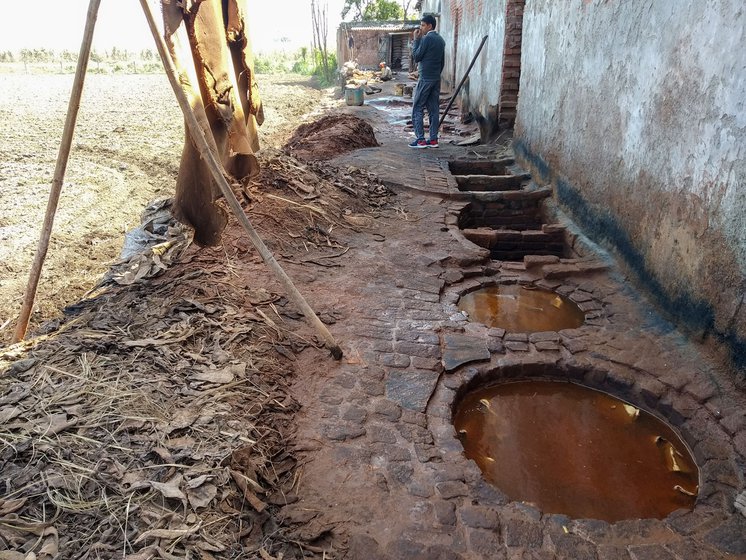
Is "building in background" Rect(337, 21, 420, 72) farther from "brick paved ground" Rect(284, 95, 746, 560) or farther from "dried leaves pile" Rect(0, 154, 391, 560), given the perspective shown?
"dried leaves pile" Rect(0, 154, 391, 560)

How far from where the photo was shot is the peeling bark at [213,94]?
3586mm

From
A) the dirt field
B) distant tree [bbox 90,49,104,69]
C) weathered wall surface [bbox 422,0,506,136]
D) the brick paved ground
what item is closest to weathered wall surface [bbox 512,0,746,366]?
the brick paved ground

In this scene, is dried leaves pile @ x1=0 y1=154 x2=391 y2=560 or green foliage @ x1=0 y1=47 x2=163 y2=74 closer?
dried leaves pile @ x1=0 y1=154 x2=391 y2=560

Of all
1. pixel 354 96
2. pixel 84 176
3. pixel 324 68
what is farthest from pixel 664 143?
pixel 324 68

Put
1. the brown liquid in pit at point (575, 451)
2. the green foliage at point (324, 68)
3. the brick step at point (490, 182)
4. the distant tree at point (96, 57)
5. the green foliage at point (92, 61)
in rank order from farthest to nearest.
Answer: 1. the distant tree at point (96, 57)
2. the green foliage at point (92, 61)
3. the green foliage at point (324, 68)
4. the brick step at point (490, 182)
5. the brown liquid in pit at point (575, 451)

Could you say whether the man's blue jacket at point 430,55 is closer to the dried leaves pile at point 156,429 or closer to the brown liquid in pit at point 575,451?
the dried leaves pile at point 156,429

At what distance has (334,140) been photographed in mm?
9336

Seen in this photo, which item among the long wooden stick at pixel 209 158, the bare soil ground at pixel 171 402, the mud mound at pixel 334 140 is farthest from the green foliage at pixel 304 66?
the long wooden stick at pixel 209 158

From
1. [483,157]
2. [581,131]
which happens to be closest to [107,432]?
[581,131]

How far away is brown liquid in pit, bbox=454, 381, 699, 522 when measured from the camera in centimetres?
269

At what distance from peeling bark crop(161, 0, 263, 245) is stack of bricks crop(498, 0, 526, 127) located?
17.9 feet

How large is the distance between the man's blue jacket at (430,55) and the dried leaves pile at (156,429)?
6.81 metres

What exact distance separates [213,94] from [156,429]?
2.74m

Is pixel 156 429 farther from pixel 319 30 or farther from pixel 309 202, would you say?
pixel 319 30
